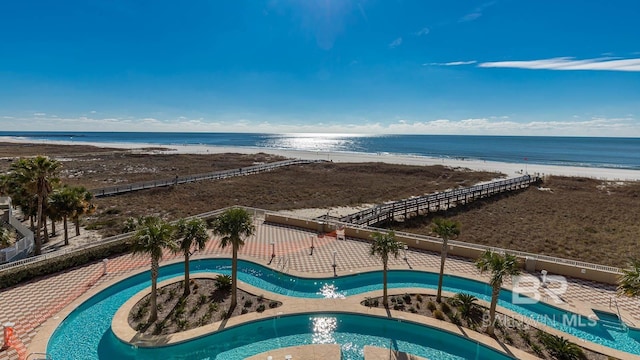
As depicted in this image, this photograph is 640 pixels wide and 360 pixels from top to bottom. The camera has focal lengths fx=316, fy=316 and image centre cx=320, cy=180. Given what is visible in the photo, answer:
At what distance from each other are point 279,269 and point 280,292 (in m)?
2.08

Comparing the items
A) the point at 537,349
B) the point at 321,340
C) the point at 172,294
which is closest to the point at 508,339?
the point at 537,349

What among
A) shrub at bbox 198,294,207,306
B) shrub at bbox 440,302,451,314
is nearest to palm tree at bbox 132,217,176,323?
shrub at bbox 198,294,207,306

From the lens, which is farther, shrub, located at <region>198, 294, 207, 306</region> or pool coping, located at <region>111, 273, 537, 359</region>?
shrub, located at <region>198, 294, 207, 306</region>

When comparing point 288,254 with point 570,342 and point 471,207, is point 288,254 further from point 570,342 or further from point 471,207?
point 471,207

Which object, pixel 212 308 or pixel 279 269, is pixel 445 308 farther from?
pixel 212 308

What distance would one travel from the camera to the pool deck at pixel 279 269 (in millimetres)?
12773

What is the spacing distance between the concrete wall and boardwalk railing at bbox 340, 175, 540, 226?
8.98 feet

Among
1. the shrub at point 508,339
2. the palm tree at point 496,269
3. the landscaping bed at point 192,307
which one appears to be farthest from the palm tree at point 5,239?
the shrub at point 508,339

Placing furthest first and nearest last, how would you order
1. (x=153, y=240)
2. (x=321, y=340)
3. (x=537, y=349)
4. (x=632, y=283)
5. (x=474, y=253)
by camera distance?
(x=474, y=253), (x=153, y=240), (x=321, y=340), (x=537, y=349), (x=632, y=283)

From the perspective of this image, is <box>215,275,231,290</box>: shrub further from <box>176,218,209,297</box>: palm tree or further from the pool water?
the pool water

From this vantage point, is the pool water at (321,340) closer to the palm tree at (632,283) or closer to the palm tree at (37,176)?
the palm tree at (632,283)

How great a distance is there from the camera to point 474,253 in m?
19.7

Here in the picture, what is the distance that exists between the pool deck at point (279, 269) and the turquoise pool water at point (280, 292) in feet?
1.64

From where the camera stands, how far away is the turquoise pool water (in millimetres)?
12188
